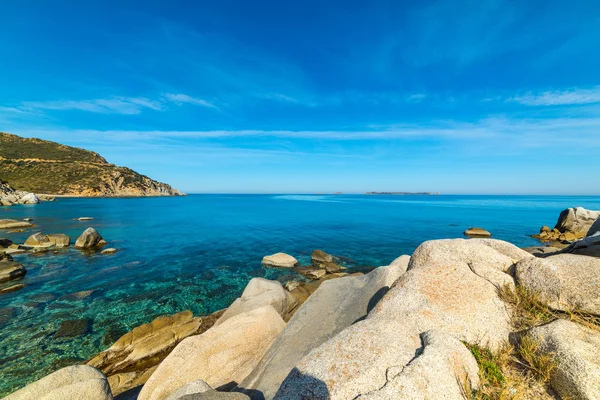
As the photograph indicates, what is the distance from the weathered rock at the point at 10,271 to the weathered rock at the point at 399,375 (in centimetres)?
2754

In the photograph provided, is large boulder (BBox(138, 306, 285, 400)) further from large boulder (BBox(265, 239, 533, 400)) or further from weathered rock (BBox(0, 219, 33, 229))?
weathered rock (BBox(0, 219, 33, 229))

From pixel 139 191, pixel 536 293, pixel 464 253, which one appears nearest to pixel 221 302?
pixel 464 253

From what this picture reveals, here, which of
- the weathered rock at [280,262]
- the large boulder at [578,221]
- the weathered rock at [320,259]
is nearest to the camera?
the weathered rock at [280,262]

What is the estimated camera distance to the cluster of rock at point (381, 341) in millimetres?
4230

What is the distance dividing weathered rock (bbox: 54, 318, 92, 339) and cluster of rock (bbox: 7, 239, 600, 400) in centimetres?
401

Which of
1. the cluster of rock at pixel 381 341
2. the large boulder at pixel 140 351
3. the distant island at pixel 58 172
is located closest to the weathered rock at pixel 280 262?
the cluster of rock at pixel 381 341

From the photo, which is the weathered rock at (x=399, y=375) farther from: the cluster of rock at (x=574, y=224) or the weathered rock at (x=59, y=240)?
the cluster of rock at (x=574, y=224)

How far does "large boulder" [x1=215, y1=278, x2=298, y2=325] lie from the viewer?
40.6ft

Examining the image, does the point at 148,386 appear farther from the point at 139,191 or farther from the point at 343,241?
the point at 139,191

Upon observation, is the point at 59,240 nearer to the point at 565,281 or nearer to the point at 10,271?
the point at 10,271

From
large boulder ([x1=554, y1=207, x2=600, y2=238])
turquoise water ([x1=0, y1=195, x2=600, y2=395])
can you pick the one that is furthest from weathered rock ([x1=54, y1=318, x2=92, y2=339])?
large boulder ([x1=554, y1=207, x2=600, y2=238])

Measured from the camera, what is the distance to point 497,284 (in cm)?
712

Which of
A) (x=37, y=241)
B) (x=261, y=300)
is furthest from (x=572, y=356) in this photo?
(x=37, y=241)

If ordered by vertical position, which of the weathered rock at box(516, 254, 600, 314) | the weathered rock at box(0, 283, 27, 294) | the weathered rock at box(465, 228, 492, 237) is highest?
the weathered rock at box(516, 254, 600, 314)
